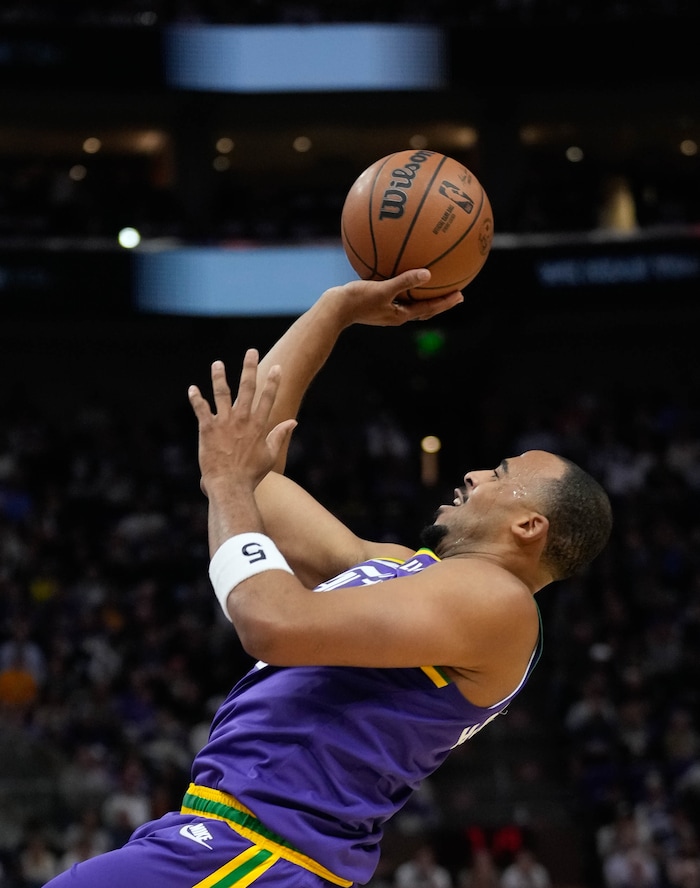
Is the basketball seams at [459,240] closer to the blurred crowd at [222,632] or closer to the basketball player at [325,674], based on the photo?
the basketball player at [325,674]

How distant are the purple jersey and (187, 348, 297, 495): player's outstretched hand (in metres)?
0.48

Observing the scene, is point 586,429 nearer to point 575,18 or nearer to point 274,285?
point 274,285

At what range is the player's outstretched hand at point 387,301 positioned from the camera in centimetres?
378

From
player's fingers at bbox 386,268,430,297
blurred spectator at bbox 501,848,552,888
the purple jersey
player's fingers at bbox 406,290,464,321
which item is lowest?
blurred spectator at bbox 501,848,552,888

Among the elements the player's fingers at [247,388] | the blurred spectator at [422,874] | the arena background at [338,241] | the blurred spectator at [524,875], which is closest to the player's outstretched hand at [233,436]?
the player's fingers at [247,388]

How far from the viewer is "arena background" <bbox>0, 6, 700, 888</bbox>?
55.1 feet

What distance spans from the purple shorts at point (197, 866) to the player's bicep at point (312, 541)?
852 millimetres

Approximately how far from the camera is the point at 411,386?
63.8 feet

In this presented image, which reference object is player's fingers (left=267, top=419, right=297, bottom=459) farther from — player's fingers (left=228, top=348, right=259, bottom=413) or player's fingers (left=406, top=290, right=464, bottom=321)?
player's fingers (left=406, top=290, right=464, bottom=321)

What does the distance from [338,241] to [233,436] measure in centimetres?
1479

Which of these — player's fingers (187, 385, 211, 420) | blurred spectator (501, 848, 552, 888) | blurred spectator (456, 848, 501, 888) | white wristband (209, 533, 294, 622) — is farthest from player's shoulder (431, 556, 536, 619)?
blurred spectator (501, 848, 552, 888)

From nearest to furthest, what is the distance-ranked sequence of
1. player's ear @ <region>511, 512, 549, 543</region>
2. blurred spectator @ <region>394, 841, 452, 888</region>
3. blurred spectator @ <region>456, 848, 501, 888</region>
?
1. player's ear @ <region>511, 512, 549, 543</region>
2. blurred spectator @ <region>394, 841, 452, 888</region>
3. blurred spectator @ <region>456, 848, 501, 888</region>

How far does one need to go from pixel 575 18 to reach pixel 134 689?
35.4ft

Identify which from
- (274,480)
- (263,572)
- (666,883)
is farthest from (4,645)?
(263,572)
